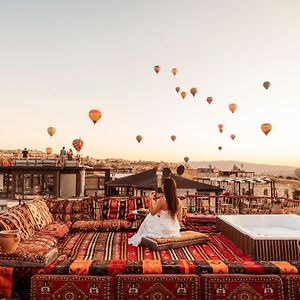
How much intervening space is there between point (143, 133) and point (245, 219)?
30.0 metres

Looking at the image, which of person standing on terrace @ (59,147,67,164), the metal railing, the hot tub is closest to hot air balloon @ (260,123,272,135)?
the metal railing

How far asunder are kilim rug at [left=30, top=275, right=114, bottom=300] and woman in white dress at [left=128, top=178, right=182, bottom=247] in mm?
2044

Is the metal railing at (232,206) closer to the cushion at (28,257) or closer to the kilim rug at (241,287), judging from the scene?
the kilim rug at (241,287)

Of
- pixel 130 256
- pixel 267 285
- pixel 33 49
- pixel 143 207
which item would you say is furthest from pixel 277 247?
pixel 33 49

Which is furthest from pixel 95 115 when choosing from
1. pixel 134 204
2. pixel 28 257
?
pixel 28 257

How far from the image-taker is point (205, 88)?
2938cm

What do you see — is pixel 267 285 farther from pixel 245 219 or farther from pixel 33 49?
pixel 33 49

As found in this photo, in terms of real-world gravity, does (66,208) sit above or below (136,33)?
below

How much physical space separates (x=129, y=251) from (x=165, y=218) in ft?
3.15

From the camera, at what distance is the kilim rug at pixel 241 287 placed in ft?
15.9

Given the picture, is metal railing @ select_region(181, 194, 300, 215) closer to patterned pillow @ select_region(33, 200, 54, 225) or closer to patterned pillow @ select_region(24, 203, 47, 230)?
patterned pillow @ select_region(33, 200, 54, 225)

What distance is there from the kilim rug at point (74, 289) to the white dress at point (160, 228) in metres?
2.04

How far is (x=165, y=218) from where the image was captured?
705cm

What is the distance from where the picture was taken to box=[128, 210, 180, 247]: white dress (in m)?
6.95
